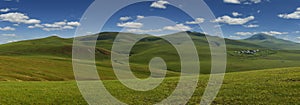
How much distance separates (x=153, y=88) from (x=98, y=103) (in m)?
9.40

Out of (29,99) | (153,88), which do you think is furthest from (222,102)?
(29,99)

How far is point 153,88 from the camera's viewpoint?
39.1 meters

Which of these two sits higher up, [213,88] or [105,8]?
[105,8]

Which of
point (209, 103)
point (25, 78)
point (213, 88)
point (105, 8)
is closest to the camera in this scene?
point (209, 103)

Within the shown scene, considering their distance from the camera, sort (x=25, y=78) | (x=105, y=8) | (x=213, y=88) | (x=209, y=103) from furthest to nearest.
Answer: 1. (x=25, y=78)
2. (x=213, y=88)
3. (x=105, y=8)
4. (x=209, y=103)

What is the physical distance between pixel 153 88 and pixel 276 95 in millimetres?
15180

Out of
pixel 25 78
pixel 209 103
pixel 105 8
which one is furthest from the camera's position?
pixel 25 78

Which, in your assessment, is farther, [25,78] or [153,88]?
[25,78]

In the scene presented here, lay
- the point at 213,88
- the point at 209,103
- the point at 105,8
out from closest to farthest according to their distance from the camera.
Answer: the point at 209,103 → the point at 105,8 → the point at 213,88

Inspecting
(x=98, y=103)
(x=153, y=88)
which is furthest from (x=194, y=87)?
(x=98, y=103)

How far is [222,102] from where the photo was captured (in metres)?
31.1

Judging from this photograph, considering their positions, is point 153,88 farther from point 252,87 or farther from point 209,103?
point 252,87

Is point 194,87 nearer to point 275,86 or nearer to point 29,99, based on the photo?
point 275,86

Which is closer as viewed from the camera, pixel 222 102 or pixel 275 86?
pixel 222 102
